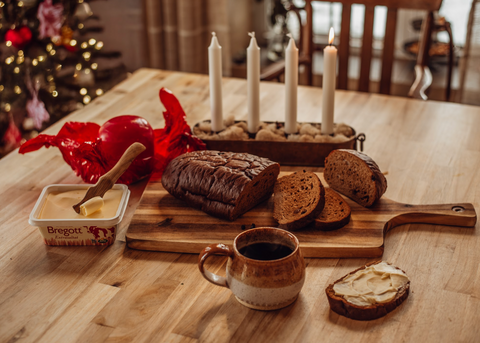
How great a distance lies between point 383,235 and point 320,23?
3390 mm

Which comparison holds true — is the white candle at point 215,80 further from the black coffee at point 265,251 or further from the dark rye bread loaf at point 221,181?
the black coffee at point 265,251

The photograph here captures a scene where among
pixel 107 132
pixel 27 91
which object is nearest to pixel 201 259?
pixel 107 132

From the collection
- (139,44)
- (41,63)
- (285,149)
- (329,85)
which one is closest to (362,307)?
(285,149)

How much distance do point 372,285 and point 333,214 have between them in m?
0.25

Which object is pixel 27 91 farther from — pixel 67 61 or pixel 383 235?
pixel 383 235

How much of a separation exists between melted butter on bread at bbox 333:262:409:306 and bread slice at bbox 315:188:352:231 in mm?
151

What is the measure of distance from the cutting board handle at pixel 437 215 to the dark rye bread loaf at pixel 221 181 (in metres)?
0.32

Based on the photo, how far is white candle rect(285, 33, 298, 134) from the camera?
148 centimetres

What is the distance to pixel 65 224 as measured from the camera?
1142mm

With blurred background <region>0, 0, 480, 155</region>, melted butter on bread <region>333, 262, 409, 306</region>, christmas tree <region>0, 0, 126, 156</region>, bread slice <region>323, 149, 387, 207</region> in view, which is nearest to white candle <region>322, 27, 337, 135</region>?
bread slice <region>323, 149, 387, 207</region>

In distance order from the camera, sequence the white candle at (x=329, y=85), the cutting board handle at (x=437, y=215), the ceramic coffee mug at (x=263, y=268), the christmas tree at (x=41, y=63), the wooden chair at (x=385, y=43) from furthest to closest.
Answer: the christmas tree at (x=41, y=63) < the wooden chair at (x=385, y=43) < the white candle at (x=329, y=85) < the cutting board handle at (x=437, y=215) < the ceramic coffee mug at (x=263, y=268)

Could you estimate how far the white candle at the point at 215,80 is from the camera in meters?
1.50

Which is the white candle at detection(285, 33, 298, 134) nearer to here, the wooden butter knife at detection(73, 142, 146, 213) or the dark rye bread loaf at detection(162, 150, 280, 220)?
the dark rye bread loaf at detection(162, 150, 280, 220)

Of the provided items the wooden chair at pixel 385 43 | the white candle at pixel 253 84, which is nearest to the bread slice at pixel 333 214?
the white candle at pixel 253 84
